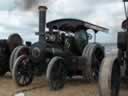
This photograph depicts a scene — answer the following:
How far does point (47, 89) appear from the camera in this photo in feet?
30.9

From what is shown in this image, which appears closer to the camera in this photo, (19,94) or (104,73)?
(104,73)

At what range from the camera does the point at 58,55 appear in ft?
33.3

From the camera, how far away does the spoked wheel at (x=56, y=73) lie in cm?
909

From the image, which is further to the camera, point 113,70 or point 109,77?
point 113,70

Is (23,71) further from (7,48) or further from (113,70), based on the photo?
(113,70)

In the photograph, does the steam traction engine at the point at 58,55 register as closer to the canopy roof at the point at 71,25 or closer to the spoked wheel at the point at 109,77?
the canopy roof at the point at 71,25

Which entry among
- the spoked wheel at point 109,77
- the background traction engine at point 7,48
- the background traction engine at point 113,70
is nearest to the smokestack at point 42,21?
the background traction engine at point 7,48

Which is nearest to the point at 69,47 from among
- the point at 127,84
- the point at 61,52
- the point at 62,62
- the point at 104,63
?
the point at 61,52

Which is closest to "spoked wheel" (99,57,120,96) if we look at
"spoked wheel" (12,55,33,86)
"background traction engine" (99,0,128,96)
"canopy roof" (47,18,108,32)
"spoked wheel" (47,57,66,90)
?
"background traction engine" (99,0,128,96)

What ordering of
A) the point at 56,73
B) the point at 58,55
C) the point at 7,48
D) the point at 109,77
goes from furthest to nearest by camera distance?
1. the point at 7,48
2. the point at 58,55
3. the point at 56,73
4. the point at 109,77

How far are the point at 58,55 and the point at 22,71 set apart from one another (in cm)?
133

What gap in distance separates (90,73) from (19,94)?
282cm

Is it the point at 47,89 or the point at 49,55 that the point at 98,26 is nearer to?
the point at 49,55

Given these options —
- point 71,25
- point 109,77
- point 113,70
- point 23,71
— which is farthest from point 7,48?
point 109,77
